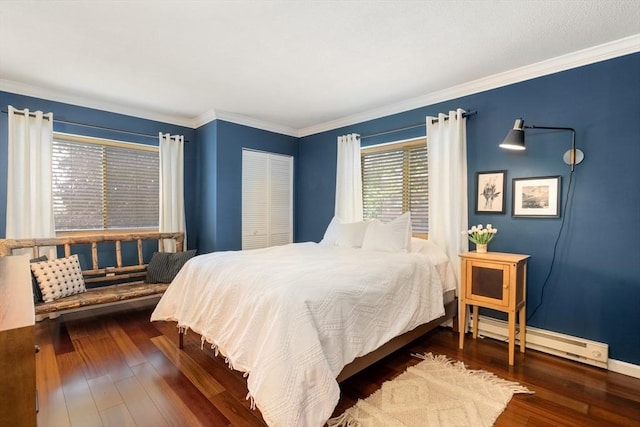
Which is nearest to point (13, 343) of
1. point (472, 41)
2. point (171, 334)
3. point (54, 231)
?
point (171, 334)

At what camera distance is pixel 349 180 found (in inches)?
165

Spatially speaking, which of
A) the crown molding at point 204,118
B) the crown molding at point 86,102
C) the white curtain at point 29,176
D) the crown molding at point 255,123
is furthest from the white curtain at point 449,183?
the white curtain at point 29,176

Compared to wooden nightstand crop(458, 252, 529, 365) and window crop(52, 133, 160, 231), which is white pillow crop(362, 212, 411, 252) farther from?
window crop(52, 133, 160, 231)

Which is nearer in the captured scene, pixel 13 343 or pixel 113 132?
pixel 13 343

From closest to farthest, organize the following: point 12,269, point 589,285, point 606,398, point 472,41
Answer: point 12,269, point 606,398, point 472,41, point 589,285

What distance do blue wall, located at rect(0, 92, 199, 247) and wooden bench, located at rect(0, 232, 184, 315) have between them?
0.44 m

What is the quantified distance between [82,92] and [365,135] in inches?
132

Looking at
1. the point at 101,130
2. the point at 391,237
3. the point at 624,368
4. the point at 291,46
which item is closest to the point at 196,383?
the point at 391,237

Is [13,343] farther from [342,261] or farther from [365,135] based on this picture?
[365,135]

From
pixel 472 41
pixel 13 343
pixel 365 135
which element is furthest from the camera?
pixel 365 135

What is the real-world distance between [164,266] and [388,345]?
284 centimetres

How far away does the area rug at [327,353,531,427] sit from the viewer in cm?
175

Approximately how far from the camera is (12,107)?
3.09 metres

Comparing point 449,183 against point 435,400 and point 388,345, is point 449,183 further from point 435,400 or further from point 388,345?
point 435,400
